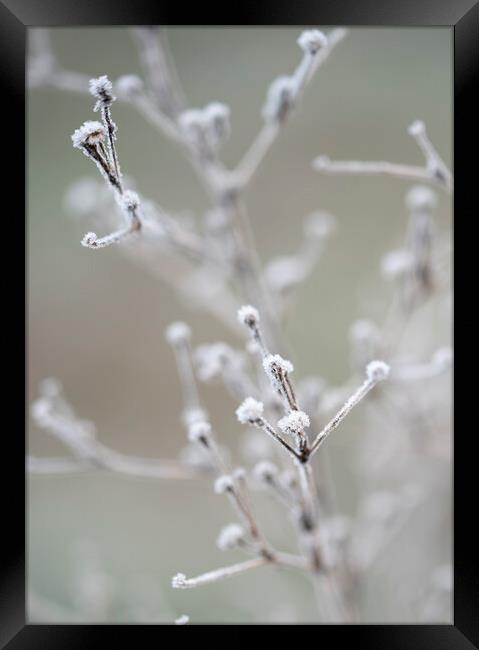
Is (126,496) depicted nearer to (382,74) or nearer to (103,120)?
(382,74)

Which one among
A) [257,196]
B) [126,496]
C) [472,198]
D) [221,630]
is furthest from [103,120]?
[126,496]

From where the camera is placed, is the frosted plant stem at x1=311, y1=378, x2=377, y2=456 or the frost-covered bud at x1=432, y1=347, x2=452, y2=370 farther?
the frost-covered bud at x1=432, y1=347, x2=452, y2=370

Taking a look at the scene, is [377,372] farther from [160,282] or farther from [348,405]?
[160,282]

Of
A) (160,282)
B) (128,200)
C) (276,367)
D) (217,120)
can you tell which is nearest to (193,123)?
(217,120)

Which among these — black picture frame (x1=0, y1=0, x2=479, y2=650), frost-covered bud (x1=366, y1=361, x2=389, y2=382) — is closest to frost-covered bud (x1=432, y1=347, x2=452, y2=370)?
black picture frame (x1=0, y1=0, x2=479, y2=650)

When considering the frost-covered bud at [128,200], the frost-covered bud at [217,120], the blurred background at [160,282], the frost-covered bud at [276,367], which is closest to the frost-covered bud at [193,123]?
the frost-covered bud at [217,120]

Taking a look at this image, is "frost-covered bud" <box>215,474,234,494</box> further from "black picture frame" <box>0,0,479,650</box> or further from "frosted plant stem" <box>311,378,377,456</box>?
"black picture frame" <box>0,0,479,650</box>
